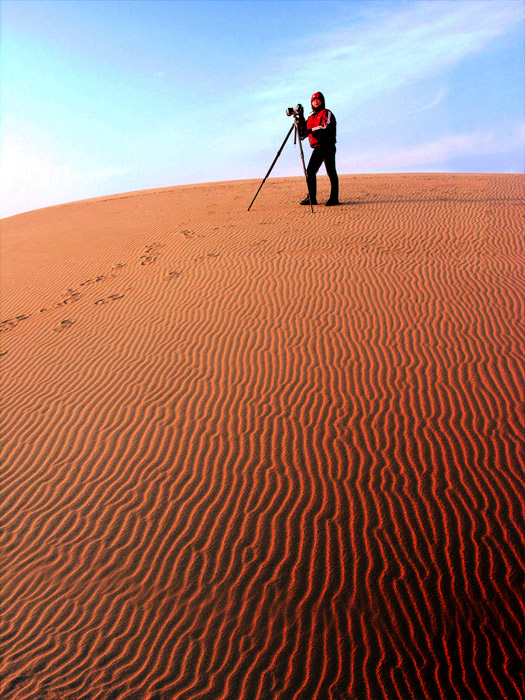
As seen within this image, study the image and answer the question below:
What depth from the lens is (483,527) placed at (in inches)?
172

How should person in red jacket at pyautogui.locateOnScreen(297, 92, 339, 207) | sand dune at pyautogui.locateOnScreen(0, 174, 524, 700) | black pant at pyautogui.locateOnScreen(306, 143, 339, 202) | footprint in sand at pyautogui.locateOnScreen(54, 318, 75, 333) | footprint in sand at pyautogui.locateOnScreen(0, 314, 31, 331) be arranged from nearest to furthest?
sand dune at pyautogui.locateOnScreen(0, 174, 524, 700) < footprint in sand at pyautogui.locateOnScreen(54, 318, 75, 333) < footprint in sand at pyautogui.locateOnScreen(0, 314, 31, 331) < person in red jacket at pyautogui.locateOnScreen(297, 92, 339, 207) < black pant at pyautogui.locateOnScreen(306, 143, 339, 202)

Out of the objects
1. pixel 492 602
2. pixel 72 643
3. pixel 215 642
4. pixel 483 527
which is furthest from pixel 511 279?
pixel 72 643

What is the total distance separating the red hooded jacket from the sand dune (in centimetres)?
421

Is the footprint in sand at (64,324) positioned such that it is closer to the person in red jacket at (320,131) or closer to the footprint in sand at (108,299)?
the footprint in sand at (108,299)

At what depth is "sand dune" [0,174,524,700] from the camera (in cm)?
374

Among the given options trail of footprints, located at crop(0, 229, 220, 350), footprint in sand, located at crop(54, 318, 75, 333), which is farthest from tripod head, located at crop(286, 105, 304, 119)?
footprint in sand, located at crop(54, 318, 75, 333)

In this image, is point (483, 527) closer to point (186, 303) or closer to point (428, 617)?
point (428, 617)

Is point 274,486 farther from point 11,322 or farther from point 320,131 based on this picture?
point 320,131

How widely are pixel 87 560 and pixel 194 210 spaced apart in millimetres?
13356

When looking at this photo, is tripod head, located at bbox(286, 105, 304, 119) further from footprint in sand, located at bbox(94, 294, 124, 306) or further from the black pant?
footprint in sand, located at bbox(94, 294, 124, 306)

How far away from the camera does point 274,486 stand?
4.95 m

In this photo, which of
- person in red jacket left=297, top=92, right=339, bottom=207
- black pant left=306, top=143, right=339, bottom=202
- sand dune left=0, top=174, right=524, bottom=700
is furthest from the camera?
black pant left=306, top=143, right=339, bottom=202

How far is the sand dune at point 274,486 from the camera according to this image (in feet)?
12.3

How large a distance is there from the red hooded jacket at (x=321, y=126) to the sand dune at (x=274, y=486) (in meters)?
4.21
